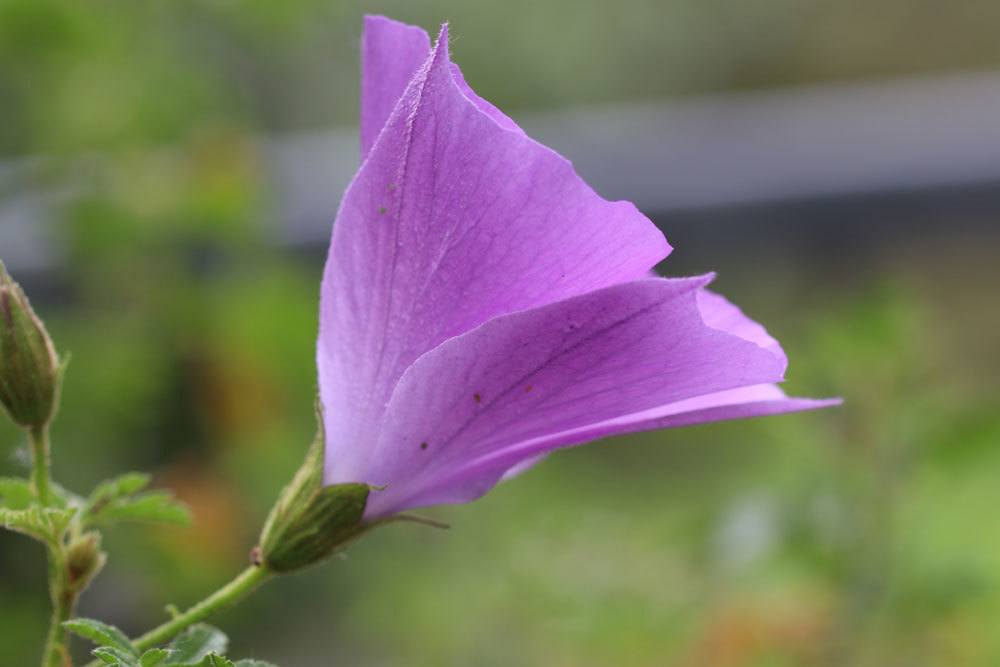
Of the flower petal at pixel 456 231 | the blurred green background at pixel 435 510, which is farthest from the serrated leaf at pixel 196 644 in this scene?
the blurred green background at pixel 435 510

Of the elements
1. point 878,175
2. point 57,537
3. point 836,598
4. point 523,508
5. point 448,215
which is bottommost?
point 523,508

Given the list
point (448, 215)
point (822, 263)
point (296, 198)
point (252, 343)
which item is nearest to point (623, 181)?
point (822, 263)

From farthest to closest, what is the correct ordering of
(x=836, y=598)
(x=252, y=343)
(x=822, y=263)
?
(x=822, y=263) < (x=252, y=343) < (x=836, y=598)

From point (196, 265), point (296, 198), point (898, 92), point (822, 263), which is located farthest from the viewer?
point (898, 92)

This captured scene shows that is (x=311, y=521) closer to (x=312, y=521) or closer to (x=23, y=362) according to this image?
(x=312, y=521)

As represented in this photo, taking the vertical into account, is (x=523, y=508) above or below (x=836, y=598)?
below

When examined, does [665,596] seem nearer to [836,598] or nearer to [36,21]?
[836,598]
